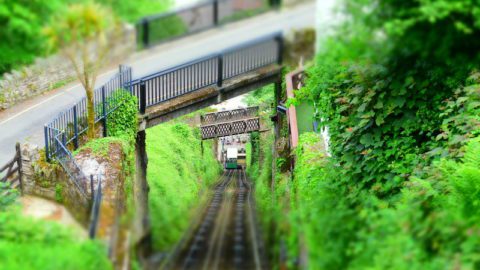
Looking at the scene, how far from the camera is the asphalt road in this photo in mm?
6508

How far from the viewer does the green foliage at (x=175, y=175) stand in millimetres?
6234

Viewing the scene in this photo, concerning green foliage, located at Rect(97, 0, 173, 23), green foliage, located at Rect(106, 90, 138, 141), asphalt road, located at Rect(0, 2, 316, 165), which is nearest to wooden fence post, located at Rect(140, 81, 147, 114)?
green foliage, located at Rect(106, 90, 138, 141)

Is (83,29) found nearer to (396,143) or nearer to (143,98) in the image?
(396,143)

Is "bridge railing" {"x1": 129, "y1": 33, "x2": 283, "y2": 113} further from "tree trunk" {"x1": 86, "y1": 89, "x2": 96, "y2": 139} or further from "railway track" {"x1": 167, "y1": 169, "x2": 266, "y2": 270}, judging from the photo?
"railway track" {"x1": 167, "y1": 169, "x2": 266, "y2": 270}

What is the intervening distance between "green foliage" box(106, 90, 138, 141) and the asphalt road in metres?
0.71

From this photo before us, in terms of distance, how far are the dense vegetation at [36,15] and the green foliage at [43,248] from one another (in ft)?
7.86

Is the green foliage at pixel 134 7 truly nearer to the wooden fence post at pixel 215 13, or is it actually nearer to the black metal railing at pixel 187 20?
the black metal railing at pixel 187 20

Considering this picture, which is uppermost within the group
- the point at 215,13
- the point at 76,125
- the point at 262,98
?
the point at 262,98

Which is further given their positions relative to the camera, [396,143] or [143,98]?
[143,98]

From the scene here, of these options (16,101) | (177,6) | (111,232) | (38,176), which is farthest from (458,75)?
(16,101)

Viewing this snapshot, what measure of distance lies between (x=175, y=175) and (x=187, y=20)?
1527cm

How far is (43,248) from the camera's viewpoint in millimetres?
5922

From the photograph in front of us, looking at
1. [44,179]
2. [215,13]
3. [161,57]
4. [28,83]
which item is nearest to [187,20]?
[215,13]

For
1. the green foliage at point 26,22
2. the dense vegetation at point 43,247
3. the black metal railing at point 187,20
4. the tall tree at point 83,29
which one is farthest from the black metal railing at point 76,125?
the black metal railing at point 187,20
